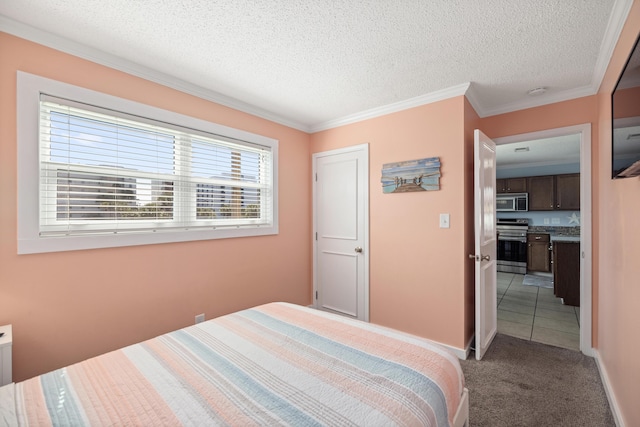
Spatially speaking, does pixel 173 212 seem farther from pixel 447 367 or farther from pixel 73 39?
pixel 447 367

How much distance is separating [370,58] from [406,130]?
40.3 inches

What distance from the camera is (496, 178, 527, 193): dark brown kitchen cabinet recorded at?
20.5 feet

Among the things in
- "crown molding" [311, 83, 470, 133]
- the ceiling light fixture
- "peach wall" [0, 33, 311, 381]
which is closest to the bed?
"peach wall" [0, 33, 311, 381]

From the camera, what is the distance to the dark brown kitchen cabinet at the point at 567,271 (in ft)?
12.8

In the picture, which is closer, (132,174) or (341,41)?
(341,41)

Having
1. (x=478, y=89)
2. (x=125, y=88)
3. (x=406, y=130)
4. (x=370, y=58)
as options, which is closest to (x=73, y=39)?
(x=125, y=88)

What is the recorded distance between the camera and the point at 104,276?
200cm

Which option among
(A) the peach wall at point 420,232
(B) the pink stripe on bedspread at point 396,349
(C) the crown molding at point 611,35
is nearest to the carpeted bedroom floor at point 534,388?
(A) the peach wall at point 420,232

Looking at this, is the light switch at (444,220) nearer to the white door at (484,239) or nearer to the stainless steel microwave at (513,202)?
the white door at (484,239)

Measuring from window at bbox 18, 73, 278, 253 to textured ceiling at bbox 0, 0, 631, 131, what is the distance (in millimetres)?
360

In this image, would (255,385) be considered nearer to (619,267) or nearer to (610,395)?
(619,267)

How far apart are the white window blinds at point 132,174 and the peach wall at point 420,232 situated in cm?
147

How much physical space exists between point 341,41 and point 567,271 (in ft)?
14.7

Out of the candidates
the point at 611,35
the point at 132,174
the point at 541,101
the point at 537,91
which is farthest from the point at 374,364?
the point at 541,101
